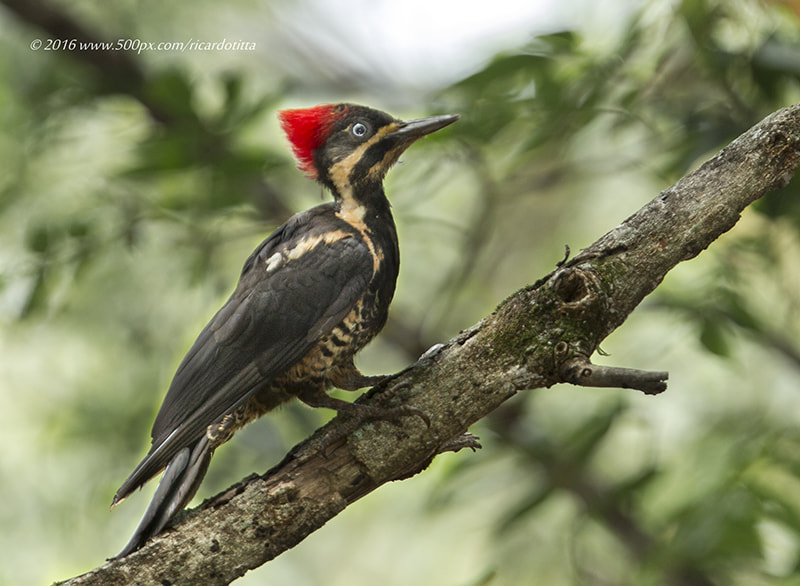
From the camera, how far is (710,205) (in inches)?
Result: 86.7

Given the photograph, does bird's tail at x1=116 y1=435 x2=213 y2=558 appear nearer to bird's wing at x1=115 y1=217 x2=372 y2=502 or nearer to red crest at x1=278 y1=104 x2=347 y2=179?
bird's wing at x1=115 y1=217 x2=372 y2=502

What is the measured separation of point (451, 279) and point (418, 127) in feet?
4.37

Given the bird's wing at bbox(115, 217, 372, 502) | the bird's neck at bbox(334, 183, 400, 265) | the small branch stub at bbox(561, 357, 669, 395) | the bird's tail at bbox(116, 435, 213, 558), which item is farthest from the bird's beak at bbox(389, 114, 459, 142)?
A: the bird's tail at bbox(116, 435, 213, 558)

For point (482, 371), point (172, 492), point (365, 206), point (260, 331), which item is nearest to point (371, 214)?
point (365, 206)

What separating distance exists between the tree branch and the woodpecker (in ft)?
0.38

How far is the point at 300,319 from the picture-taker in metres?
2.65

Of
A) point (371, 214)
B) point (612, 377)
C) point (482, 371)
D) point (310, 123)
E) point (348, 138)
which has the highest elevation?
point (310, 123)

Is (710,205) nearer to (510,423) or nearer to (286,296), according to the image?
(286,296)

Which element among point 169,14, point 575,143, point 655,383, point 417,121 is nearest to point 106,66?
point 169,14

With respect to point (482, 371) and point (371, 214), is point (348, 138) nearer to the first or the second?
point (371, 214)

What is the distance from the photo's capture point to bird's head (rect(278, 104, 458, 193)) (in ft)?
10.1

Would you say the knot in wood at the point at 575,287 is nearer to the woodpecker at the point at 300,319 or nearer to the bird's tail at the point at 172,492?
the woodpecker at the point at 300,319

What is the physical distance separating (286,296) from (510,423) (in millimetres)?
1770

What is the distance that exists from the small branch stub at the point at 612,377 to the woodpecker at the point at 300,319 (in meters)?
0.59
